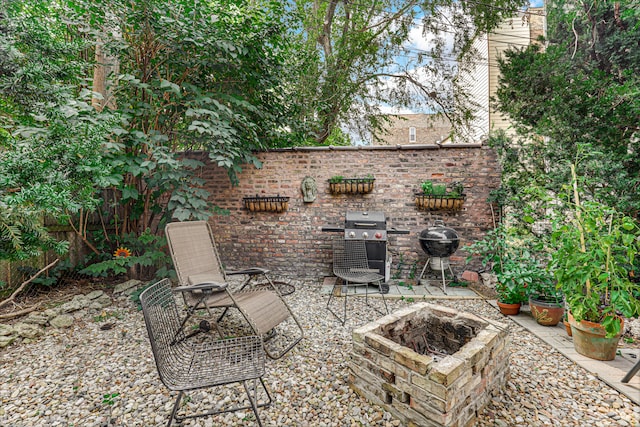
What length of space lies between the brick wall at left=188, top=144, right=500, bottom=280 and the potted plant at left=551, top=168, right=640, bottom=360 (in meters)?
2.21

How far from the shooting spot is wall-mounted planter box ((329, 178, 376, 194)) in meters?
4.51

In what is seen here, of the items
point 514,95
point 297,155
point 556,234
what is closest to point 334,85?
point 297,155

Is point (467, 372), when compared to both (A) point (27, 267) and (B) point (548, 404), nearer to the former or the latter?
A: (B) point (548, 404)

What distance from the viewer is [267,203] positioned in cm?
474

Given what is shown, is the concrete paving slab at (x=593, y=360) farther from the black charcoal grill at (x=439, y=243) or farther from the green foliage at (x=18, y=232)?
the green foliage at (x=18, y=232)

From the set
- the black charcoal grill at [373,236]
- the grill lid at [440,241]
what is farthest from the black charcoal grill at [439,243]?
the black charcoal grill at [373,236]

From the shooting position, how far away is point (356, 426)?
1.53 m

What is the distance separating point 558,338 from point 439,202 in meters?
2.25

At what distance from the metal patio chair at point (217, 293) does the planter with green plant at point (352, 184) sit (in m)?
2.29

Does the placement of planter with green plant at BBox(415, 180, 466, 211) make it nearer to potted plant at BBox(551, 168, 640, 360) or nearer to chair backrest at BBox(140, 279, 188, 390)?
potted plant at BBox(551, 168, 640, 360)

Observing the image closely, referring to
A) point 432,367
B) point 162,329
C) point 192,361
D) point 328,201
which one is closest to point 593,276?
point 432,367

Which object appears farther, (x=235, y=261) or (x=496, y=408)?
(x=235, y=261)

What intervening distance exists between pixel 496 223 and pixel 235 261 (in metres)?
4.46

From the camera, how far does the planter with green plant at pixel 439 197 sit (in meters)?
4.27
